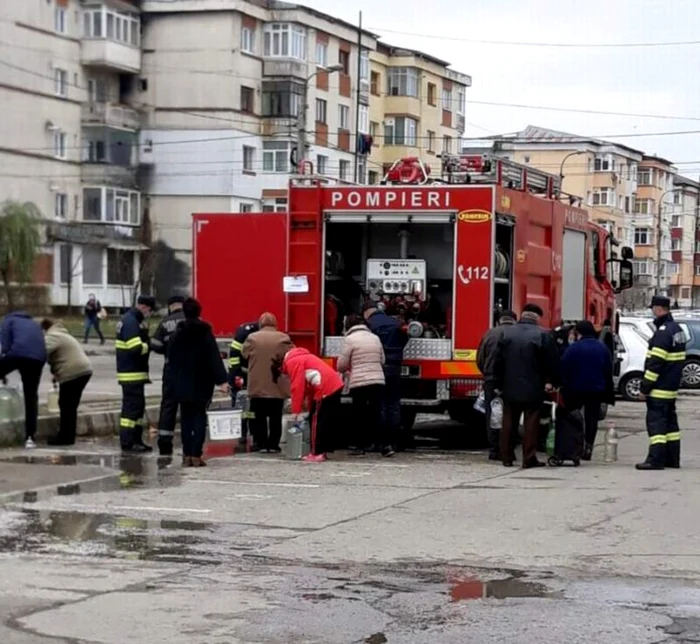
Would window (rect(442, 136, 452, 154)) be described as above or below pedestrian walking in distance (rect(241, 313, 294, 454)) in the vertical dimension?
above

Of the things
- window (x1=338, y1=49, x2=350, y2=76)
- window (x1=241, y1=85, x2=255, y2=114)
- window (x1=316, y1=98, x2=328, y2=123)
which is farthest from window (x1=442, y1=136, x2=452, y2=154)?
window (x1=241, y1=85, x2=255, y2=114)

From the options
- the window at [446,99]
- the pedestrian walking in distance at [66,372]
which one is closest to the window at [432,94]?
the window at [446,99]

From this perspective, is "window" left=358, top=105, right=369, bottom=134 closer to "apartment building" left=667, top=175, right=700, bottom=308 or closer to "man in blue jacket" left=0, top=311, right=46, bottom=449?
"apartment building" left=667, top=175, right=700, bottom=308

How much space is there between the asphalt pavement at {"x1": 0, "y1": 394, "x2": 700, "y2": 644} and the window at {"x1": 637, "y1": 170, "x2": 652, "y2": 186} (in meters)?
91.6

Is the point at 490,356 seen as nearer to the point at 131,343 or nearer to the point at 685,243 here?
the point at 131,343

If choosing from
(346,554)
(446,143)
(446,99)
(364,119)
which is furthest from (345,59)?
(346,554)

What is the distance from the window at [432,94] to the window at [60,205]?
2594 centimetres

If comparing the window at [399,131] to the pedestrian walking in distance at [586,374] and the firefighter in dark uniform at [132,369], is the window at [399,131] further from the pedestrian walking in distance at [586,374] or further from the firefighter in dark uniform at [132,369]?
the pedestrian walking in distance at [586,374]

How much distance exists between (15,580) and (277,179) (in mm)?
57745

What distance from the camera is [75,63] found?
61.5 meters

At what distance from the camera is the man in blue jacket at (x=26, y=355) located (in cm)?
1555

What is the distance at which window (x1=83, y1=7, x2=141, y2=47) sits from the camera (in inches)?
2434

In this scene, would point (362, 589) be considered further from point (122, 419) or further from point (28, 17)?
point (28, 17)

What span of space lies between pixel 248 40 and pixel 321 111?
6178 mm
